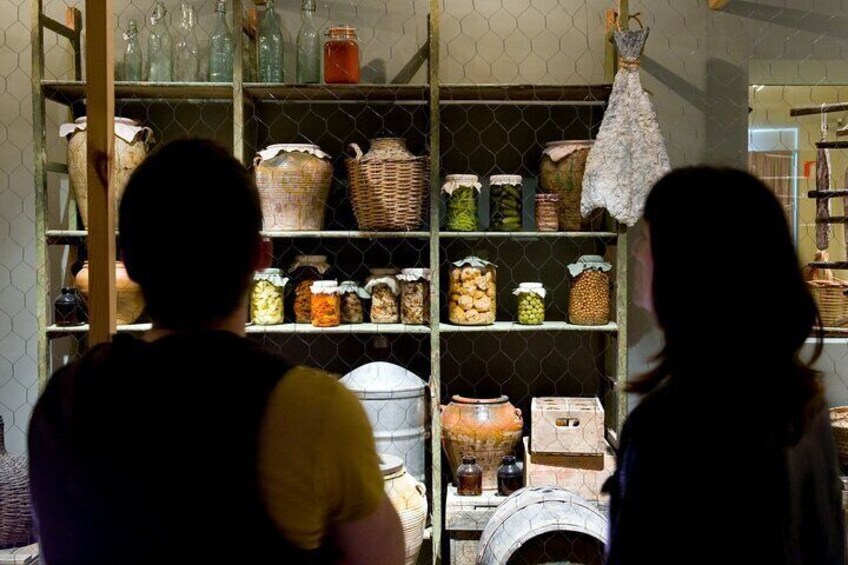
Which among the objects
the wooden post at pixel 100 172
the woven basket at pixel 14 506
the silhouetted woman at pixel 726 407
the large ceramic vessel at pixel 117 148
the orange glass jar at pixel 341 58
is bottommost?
the woven basket at pixel 14 506

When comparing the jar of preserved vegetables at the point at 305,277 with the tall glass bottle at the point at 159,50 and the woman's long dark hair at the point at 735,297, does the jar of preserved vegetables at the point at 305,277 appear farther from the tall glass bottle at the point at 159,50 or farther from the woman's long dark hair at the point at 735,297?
the woman's long dark hair at the point at 735,297

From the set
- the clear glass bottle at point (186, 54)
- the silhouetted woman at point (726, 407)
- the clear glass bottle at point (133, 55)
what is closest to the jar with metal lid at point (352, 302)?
the clear glass bottle at point (186, 54)

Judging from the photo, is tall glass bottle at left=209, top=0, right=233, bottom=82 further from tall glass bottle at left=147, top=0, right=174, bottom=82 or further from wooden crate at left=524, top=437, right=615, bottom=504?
wooden crate at left=524, top=437, right=615, bottom=504

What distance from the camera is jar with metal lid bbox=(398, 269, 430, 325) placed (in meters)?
3.07

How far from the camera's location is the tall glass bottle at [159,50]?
3.18 metres

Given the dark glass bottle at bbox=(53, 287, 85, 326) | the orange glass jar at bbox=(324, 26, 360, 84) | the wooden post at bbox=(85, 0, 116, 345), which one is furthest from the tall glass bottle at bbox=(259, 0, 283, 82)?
the wooden post at bbox=(85, 0, 116, 345)

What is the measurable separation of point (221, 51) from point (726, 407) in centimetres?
262

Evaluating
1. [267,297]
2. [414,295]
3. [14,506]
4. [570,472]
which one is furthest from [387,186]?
[14,506]

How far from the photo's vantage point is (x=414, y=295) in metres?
3.08

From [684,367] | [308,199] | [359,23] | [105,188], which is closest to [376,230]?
[308,199]

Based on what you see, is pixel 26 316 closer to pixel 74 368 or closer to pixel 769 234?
pixel 74 368

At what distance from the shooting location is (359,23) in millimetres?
3379

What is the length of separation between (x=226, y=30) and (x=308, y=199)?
0.71 metres

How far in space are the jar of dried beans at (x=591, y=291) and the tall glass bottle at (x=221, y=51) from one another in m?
1.38
